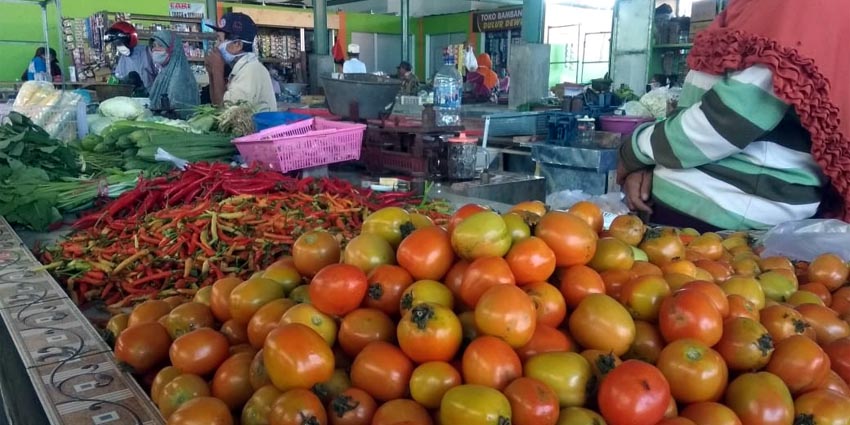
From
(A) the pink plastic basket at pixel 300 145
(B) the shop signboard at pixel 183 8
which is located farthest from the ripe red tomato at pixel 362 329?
(B) the shop signboard at pixel 183 8

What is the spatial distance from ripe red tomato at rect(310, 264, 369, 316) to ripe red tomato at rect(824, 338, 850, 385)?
0.94m

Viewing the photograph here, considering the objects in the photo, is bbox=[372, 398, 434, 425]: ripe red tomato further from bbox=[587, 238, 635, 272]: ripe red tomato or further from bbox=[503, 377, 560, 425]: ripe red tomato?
bbox=[587, 238, 635, 272]: ripe red tomato

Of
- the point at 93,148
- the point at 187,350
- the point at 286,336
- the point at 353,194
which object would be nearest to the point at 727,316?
the point at 286,336

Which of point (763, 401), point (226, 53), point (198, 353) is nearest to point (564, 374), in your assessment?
point (763, 401)

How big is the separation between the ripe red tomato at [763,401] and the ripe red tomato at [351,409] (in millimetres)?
606

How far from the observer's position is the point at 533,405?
0.95 metres

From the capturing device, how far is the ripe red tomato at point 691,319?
110 cm

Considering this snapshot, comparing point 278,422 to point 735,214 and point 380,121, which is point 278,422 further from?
point 380,121

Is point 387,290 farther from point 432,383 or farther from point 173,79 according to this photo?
point 173,79

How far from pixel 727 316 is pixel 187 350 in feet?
3.48

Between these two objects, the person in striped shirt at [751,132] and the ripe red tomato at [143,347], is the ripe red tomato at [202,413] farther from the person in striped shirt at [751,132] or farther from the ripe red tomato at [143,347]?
the person in striped shirt at [751,132]

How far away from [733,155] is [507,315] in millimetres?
1590

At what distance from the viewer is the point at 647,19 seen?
36.6 ft

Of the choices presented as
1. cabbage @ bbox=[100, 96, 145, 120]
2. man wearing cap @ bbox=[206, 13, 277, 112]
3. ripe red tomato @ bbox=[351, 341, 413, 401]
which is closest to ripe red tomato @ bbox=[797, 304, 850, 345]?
ripe red tomato @ bbox=[351, 341, 413, 401]
